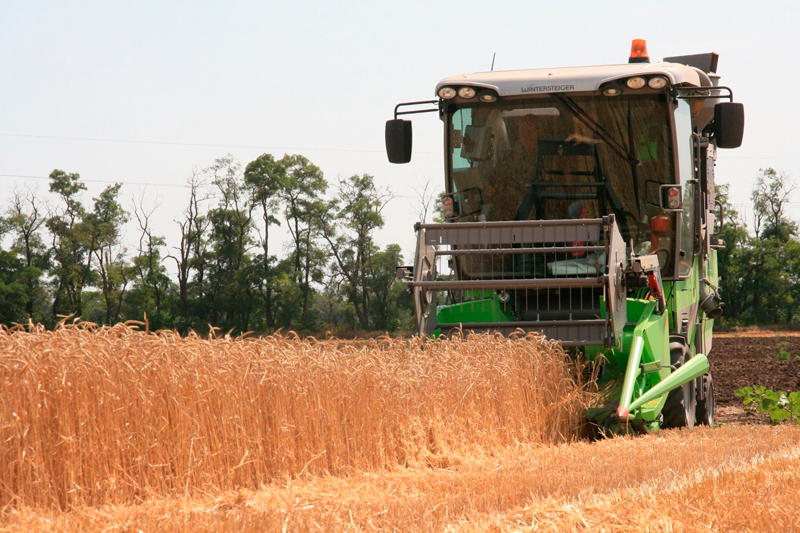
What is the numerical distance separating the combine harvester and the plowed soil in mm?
2409

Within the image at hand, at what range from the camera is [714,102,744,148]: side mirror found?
288 inches

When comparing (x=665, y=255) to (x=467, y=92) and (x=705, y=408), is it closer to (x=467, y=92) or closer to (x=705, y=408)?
(x=705, y=408)

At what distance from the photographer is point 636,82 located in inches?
288

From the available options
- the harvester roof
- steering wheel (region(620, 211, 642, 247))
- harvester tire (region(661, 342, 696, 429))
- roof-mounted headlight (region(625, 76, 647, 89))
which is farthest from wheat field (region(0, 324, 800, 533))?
roof-mounted headlight (region(625, 76, 647, 89))

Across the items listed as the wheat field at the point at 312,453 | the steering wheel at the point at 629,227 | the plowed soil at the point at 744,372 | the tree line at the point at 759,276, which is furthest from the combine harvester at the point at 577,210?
the tree line at the point at 759,276

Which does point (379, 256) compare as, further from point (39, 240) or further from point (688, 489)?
point (688, 489)

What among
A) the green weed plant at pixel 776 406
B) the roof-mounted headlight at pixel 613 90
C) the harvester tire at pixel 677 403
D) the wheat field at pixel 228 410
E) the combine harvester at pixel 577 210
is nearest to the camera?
the wheat field at pixel 228 410

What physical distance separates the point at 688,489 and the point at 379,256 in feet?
152

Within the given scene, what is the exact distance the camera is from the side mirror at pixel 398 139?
7746 mm

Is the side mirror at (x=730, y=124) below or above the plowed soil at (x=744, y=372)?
above

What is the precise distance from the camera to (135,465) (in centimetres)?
435

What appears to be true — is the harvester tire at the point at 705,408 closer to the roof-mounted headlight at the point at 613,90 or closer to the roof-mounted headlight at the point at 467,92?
the roof-mounted headlight at the point at 613,90

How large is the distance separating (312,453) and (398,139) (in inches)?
142

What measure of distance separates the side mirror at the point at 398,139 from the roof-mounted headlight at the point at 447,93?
401 millimetres
